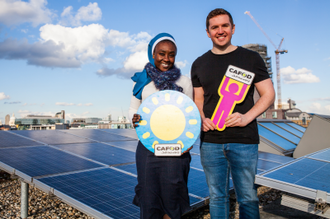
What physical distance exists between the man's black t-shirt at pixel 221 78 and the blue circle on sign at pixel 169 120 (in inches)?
11.3

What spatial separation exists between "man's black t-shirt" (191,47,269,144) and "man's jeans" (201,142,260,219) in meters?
0.08

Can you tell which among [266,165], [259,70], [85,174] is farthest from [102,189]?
[266,165]

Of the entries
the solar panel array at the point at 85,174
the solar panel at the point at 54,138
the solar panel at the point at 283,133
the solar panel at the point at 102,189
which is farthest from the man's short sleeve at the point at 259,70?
the solar panel at the point at 283,133

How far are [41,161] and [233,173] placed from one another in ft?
12.2

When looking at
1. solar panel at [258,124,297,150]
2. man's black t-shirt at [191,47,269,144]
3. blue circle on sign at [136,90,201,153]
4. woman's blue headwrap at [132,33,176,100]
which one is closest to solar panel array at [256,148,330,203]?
man's black t-shirt at [191,47,269,144]

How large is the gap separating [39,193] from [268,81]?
18.8ft

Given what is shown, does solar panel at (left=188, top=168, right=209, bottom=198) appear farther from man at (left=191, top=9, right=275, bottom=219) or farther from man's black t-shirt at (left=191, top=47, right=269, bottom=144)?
man's black t-shirt at (left=191, top=47, right=269, bottom=144)

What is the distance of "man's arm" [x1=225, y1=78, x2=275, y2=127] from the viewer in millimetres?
2375

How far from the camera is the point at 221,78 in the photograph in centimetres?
251

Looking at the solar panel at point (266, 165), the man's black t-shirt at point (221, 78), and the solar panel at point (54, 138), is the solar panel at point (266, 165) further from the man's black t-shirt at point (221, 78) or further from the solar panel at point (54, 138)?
the solar panel at point (54, 138)

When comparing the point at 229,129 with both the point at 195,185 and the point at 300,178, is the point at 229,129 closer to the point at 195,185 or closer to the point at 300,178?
the point at 300,178

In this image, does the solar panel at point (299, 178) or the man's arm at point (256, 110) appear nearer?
the man's arm at point (256, 110)

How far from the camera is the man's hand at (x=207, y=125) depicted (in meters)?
2.46

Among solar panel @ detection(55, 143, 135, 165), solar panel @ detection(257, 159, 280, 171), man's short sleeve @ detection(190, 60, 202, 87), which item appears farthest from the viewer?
solar panel @ detection(257, 159, 280, 171)
